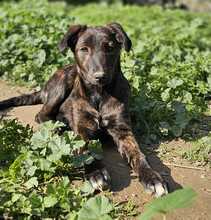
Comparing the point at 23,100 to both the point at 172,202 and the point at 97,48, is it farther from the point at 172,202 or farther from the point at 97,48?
the point at 172,202

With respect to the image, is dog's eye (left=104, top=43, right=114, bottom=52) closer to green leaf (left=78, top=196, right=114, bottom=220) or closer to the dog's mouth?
the dog's mouth

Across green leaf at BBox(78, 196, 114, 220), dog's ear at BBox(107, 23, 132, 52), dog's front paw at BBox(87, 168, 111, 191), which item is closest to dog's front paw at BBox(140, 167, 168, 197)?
dog's front paw at BBox(87, 168, 111, 191)

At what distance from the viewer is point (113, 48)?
548 centimetres

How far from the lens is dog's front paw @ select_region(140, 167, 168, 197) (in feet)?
14.9

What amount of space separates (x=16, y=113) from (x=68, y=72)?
777 millimetres

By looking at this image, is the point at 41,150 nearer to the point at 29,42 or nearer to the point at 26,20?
the point at 29,42

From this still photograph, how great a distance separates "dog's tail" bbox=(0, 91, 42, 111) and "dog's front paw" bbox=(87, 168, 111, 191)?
7.18 feet

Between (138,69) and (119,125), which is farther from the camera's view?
(138,69)

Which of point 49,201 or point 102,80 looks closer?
point 49,201

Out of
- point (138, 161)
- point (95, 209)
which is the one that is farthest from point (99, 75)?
Result: point (95, 209)

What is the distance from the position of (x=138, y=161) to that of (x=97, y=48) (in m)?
1.17

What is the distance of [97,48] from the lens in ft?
17.7

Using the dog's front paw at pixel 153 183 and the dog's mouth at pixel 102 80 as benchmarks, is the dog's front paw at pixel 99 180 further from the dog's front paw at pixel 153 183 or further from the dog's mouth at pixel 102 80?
the dog's mouth at pixel 102 80

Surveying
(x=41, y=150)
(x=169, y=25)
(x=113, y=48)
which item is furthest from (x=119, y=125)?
(x=169, y=25)
